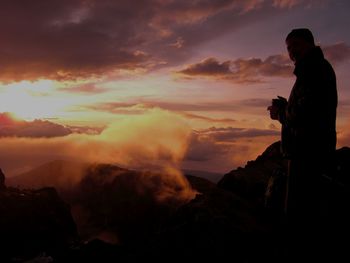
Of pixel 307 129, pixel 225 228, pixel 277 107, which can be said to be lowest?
pixel 225 228

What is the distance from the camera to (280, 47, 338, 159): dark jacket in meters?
7.46

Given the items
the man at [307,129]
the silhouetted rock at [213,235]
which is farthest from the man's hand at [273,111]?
the silhouetted rock at [213,235]

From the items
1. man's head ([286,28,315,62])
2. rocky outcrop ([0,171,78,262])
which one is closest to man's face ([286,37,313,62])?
man's head ([286,28,315,62])

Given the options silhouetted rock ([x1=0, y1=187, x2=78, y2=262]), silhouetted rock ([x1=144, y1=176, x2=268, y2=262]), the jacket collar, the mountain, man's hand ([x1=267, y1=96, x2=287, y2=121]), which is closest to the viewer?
the jacket collar

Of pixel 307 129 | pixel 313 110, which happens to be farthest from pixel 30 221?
pixel 313 110

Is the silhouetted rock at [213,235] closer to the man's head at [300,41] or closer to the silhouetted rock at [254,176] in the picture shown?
the silhouetted rock at [254,176]

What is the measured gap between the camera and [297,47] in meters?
7.74

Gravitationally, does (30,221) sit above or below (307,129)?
below

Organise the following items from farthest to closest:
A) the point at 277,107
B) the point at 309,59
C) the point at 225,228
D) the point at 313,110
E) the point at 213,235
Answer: the point at 225,228
the point at 213,235
the point at 277,107
the point at 309,59
the point at 313,110

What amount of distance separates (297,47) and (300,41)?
0.12 metres

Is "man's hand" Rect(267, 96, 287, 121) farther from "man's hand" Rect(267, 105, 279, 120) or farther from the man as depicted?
the man

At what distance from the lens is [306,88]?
7.54 m

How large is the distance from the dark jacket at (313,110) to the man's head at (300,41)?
11 centimetres

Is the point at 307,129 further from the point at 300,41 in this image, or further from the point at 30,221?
the point at 30,221
